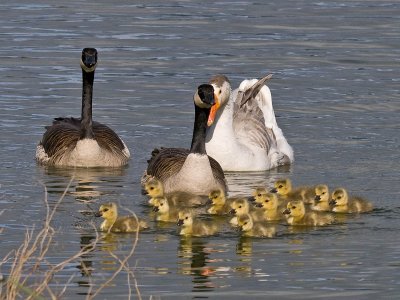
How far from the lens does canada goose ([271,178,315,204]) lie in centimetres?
1658

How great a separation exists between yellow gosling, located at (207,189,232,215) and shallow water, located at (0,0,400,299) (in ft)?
1.96

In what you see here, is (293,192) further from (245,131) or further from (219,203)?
(245,131)

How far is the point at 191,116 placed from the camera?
71.1ft

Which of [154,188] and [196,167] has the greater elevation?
[196,167]

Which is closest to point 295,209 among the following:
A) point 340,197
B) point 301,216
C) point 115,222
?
point 301,216

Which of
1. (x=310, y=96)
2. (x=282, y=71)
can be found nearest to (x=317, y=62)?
(x=282, y=71)

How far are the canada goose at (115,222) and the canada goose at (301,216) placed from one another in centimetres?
152

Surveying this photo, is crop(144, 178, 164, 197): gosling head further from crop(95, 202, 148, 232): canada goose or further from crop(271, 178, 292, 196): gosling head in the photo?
crop(271, 178, 292, 196): gosling head

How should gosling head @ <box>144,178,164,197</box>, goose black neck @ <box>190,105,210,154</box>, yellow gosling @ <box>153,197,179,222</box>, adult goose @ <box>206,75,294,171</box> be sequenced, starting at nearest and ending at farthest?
yellow gosling @ <box>153,197,179,222</box>, gosling head @ <box>144,178,164,197</box>, goose black neck @ <box>190,105,210,154</box>, adult goose @ <box>206,75,294,171</box>

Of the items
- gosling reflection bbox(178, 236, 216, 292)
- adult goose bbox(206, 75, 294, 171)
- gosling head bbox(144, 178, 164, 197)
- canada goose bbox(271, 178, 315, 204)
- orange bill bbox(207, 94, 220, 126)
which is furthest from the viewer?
adult goose bbox(206, 75, 294, 171)

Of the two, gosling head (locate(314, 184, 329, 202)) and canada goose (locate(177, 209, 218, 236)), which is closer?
canada goose (locate(177, 209, 218, 236))

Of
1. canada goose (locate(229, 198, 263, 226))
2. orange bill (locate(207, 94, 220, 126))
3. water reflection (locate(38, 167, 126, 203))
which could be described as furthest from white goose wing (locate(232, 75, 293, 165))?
canada goose (locate(229, 198, 263, 226))

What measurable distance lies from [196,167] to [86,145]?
2719 millimetres

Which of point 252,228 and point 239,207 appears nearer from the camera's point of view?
point 252,228
